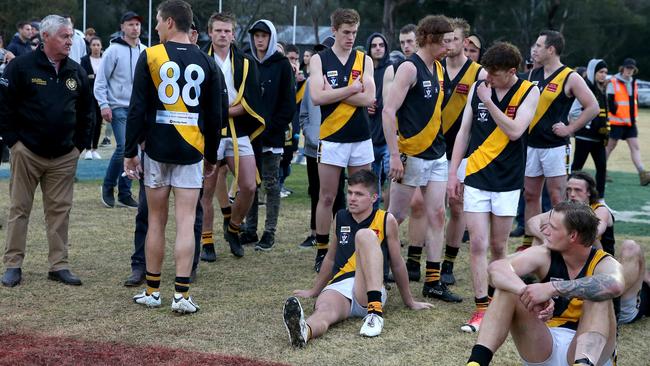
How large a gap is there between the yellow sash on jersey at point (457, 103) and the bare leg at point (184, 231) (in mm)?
2623

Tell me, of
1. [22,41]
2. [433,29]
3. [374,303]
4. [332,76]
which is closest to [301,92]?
[332,76]

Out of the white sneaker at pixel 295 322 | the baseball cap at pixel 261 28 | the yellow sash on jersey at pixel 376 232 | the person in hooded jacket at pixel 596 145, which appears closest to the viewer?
the white sneaker at pixel 295 322

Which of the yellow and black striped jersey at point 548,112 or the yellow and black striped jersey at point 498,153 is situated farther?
the yellow and black striped jersey at point 548,112

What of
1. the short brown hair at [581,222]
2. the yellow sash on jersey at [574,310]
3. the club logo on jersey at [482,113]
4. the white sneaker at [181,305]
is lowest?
the white sneaker at [181,305]

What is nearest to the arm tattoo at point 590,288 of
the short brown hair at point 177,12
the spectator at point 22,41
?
the short brown hair at point 177,12

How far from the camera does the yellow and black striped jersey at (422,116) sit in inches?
272

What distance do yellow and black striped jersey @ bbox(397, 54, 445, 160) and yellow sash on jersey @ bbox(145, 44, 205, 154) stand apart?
1.74 metres

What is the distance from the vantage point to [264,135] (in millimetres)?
8539

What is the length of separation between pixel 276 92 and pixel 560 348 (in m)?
4.56

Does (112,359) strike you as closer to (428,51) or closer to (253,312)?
(253,312)

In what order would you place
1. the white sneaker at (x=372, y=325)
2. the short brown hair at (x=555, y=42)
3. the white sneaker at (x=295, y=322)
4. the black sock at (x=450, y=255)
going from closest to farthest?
the white sneaker at (x=295, y=322) → the white sneaker at (x=372, y=325) → the black sock at (x=450, y=255) → the short brown hair at (x=555, y=42)

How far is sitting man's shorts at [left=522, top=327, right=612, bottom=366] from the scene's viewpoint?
4.64m

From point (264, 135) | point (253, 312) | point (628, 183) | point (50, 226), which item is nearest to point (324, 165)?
point (264, 135)

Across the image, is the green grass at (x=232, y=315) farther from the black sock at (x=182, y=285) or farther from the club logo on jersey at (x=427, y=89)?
the club logo on jersey at (x=427, y=89)
